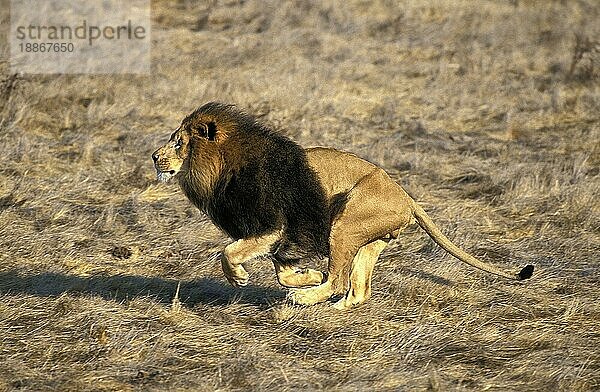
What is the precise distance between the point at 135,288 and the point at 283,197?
1442mm

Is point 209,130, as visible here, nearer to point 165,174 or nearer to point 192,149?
point 192,149

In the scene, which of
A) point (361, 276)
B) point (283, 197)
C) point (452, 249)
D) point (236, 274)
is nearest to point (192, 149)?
point (283, 197)

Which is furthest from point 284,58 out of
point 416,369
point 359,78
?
point 416,369

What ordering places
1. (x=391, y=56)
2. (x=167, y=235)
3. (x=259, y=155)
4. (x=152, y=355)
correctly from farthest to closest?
(x=391, y=56) → (x=167, y=235) → (x=259, y=155) → (x=152, y=355)

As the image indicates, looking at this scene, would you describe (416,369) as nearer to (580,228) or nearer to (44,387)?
(44,387)

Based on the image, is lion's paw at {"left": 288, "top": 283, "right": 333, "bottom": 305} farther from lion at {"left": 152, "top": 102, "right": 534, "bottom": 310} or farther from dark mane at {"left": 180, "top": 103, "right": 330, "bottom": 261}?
dark mane at {"left": 180, "top": 103, "right": 330, "bottom": 261}

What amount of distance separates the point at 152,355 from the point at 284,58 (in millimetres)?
8489

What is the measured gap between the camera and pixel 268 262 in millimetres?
7227

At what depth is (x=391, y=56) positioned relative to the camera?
13984 mm

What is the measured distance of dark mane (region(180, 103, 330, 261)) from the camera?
587 centimetres

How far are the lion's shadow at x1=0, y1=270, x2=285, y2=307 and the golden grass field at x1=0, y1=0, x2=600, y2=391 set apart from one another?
0.07ft

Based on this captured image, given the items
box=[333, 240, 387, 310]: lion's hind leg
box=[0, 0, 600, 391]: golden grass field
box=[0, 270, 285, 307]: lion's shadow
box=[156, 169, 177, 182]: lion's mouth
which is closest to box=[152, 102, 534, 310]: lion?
box=[156, 169, 177, 182]: lion's mouth

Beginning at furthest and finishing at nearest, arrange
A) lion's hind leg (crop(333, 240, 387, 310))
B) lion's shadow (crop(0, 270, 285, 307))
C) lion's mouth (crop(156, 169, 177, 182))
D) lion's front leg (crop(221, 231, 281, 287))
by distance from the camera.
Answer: lion's shadow (crop(0, 270, 285, 307)) < lion's hind leg (crop(333, 240, 387, 310)) < lion's mouth (crop(156, 169, 177, 182)) < lion's front leg (crop(221, 231, 281, 287))

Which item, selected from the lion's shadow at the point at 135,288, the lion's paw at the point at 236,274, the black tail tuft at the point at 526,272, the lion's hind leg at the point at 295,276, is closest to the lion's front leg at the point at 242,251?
the lion's paw at the point at 236,274
